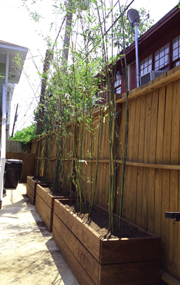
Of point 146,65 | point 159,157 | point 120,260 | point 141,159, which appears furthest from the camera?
point 146,65

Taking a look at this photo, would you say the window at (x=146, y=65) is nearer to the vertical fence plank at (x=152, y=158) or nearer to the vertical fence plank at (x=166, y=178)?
the vertical fence plank at (x=152, y=158)

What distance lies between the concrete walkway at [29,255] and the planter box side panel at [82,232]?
357 millimetres

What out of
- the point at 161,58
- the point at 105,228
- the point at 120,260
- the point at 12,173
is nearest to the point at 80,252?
the point at 105,228

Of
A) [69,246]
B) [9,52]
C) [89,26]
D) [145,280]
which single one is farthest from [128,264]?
[9,52]

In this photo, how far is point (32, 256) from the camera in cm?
257

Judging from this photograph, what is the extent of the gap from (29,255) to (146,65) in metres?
6.00

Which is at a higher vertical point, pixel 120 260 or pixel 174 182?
pixel 174 182

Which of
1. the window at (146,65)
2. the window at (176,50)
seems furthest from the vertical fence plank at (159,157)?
the window at (146,65)

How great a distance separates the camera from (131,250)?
1.71 meters

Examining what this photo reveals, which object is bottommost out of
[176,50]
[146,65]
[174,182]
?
[174,182]

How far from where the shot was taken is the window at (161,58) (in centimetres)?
616

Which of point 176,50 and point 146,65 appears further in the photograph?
point 146,65

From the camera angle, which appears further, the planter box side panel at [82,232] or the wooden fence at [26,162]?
the wooden fence at [26,162]

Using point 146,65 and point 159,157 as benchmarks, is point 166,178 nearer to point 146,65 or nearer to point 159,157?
point 159,157
